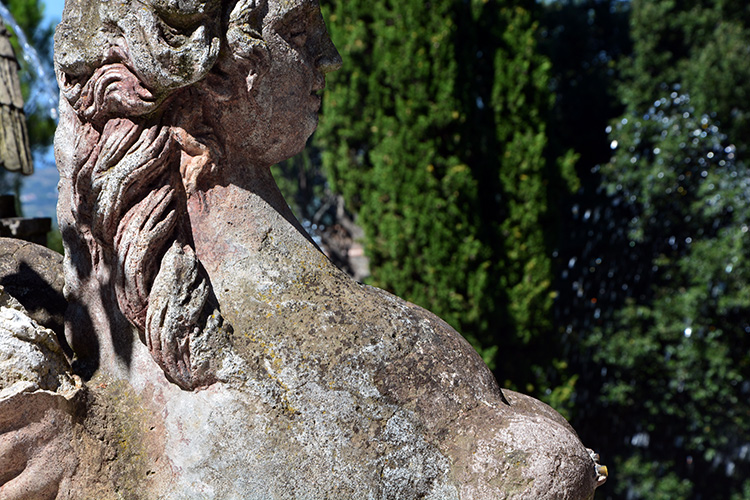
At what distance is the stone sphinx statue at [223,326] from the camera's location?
1620 millimetres

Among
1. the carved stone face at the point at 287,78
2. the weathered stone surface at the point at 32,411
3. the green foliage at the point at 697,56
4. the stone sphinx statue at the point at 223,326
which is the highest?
the green foliage at the point at 697,56

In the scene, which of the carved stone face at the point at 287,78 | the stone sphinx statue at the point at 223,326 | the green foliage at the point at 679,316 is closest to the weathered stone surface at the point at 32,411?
the stone sphinx statue at the point at 223,326

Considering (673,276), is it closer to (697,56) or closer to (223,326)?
(697,56)

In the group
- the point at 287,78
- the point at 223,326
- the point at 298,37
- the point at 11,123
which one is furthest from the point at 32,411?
the point at 11,123

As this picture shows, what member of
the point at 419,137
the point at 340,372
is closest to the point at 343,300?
the point at 340,372

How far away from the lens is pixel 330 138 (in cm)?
601

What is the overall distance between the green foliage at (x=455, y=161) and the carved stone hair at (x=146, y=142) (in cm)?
384

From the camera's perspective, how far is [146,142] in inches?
65.7

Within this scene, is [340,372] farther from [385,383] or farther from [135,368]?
[135,368]

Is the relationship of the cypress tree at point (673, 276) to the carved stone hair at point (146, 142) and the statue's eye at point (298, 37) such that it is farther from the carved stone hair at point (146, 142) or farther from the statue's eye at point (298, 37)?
the carved stone hair at point (146, 142)

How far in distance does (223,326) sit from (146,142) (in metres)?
0.47

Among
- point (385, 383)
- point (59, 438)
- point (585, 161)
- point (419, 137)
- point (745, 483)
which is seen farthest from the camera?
point (585, 161)

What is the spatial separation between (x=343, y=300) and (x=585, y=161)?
674cm

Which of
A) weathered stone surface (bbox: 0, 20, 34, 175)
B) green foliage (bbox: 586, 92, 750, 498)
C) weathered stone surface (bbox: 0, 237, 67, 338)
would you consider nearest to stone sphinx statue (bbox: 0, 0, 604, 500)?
weathered stone surface (bbox: 0, 237, 67, 338)
